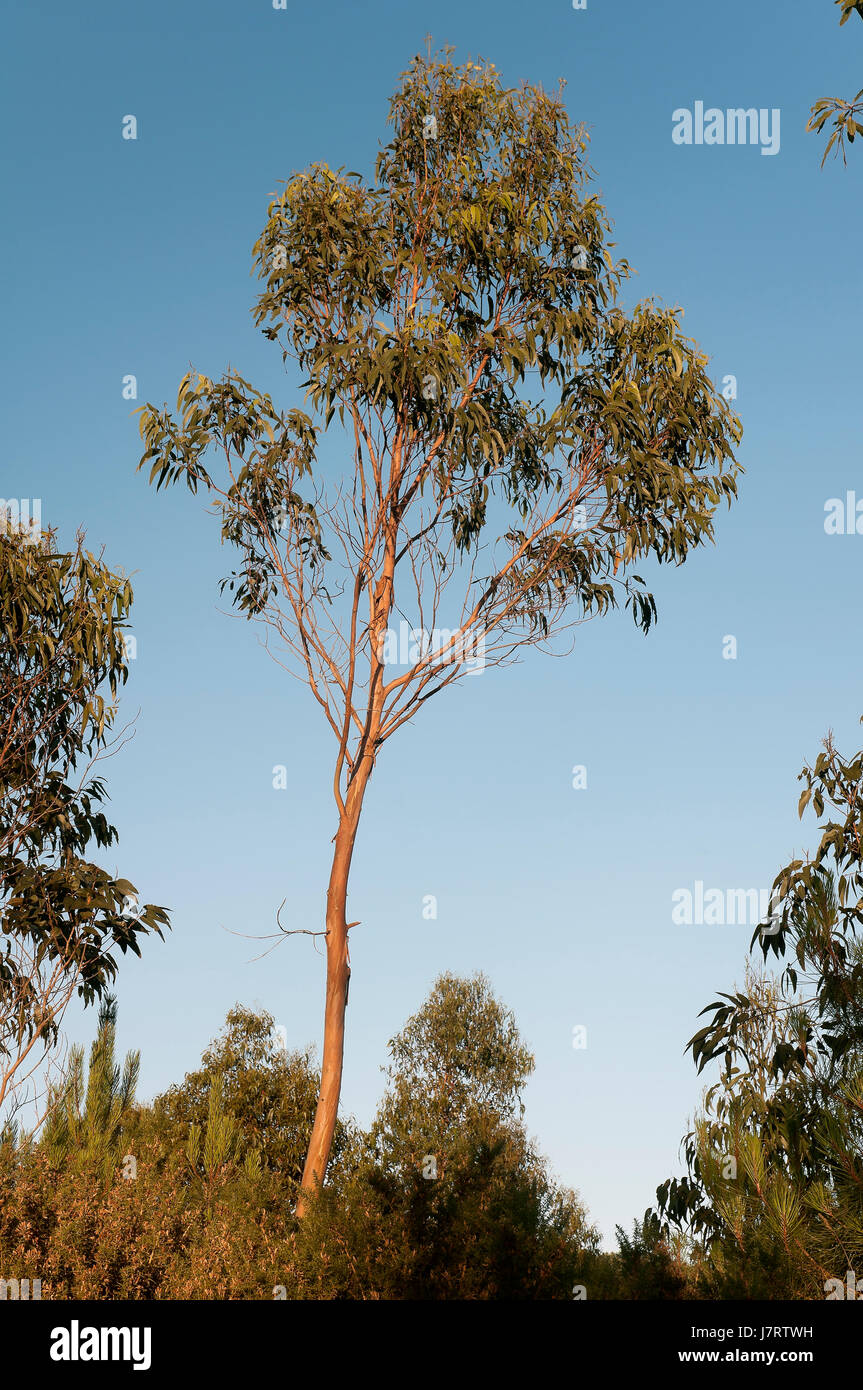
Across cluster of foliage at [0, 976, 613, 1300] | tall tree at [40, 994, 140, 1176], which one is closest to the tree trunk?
cluster of foliage at [0, 976, 613, 1300]

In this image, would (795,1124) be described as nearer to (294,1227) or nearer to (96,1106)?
(294,1227)

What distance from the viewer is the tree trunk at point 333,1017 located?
30.1 feet

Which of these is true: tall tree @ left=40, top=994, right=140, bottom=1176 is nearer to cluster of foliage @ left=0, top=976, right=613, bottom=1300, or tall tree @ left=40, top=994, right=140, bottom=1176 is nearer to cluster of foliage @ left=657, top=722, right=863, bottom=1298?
cluster of foliage @ left=0, top=976, right=613, bottom=1300

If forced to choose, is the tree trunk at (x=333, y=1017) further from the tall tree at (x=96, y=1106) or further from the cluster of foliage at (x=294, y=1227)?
the tall tree at (x=96, y=1106)

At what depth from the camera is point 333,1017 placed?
9484 mm

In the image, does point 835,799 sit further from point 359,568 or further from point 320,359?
point 320,359

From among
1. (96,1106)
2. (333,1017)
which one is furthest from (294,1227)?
(96,1106)

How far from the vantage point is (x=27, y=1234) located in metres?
7.38

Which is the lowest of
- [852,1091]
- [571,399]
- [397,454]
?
[852,1091]

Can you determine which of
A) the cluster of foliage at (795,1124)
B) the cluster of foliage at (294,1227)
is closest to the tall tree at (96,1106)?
the cluster of foliage at (294,1227)

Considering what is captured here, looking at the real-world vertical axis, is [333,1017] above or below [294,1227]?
above

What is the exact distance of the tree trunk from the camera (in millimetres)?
9188

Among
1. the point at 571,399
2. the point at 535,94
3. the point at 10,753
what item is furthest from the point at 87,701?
the point at 535,94

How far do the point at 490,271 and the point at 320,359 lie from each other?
250 cm
